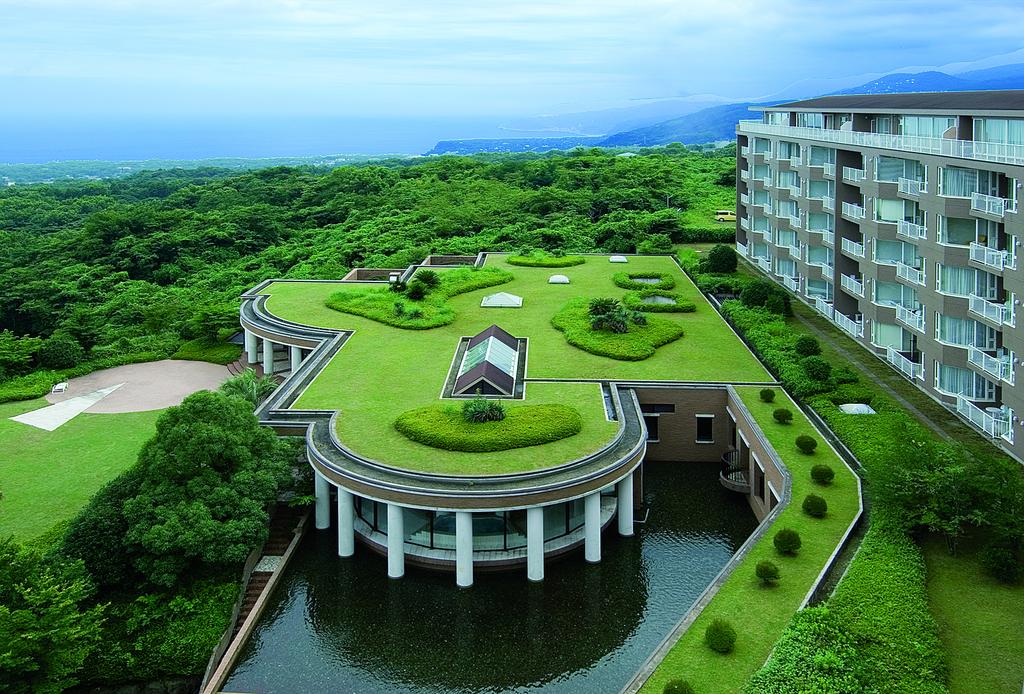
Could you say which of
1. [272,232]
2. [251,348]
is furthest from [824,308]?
[272,232]

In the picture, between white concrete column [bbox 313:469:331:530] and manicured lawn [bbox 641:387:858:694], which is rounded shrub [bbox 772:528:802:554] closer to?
manicured lawn [bbox 641:387:858:694]

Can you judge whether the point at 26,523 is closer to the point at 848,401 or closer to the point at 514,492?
the point at 514,492

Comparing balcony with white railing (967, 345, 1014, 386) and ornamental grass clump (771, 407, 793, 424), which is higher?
balcony with white railing (967, 345, 1014, 386)

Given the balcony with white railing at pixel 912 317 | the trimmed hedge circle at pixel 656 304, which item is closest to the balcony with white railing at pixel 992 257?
the balcony with white railing at pixel 912 317

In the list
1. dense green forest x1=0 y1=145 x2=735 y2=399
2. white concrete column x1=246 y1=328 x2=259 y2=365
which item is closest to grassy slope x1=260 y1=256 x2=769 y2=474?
white concrete column x1=246 y1=328 x2=259 y2=365

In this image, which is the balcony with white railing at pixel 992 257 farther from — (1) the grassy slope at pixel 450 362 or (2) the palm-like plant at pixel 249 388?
(2) the palm-like plant at pixel 249 388

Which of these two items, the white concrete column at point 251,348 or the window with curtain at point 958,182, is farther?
the white concrete column at point 251,348

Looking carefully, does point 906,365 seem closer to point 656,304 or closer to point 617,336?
point 617,336
